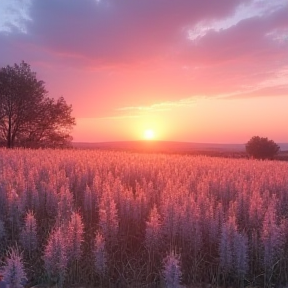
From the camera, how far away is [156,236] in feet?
20.7

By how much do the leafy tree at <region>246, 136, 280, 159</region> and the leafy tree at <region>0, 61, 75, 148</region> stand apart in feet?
72.0

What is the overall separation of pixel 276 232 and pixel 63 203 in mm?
3898

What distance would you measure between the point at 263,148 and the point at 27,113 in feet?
87.6

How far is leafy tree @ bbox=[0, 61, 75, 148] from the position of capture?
3947cm

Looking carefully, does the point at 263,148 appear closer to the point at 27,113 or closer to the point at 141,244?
the point at 27,113

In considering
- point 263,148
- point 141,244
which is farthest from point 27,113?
point 141,244

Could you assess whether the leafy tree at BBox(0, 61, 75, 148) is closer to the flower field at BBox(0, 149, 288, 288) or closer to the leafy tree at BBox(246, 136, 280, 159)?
the leafy tree at BBox(246, 136, 280, 159)

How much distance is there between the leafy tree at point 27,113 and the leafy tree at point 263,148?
72.0ft

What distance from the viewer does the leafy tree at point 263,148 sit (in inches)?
1891

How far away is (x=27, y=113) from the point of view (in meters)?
39.6

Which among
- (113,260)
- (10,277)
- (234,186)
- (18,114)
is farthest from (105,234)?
(18,114)

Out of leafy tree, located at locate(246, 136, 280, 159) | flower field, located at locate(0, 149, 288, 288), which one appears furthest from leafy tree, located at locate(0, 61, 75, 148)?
flower field, located at locate(0, 149, 288, 288)

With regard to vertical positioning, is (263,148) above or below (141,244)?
above

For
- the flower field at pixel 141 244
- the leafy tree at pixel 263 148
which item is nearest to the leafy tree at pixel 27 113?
the leafy tree at pixel 263 148
